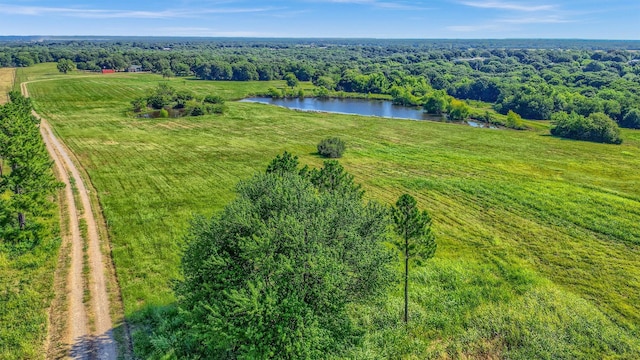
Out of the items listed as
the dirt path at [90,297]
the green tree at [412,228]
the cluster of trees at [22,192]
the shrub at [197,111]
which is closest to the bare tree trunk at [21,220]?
the cluster of trees at [22,192]

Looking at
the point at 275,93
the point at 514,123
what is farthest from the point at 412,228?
the point at 275,93

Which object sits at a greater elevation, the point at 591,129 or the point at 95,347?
the point at 591,129

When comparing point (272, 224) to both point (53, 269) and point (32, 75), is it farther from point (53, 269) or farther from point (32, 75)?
point (32, 75)

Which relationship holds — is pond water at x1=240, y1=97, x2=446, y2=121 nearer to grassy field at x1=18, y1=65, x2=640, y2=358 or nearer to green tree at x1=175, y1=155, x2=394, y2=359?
grassy field at x1=18, y1=65, x2=640, y2=358

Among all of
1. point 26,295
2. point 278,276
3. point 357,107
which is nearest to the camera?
point 278,276

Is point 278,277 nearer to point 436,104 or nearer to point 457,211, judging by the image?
point 457,211
